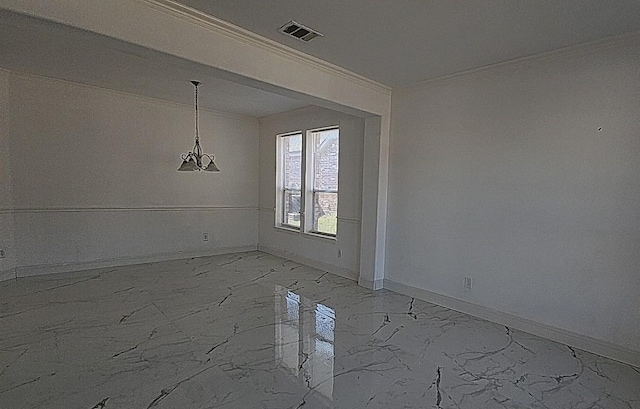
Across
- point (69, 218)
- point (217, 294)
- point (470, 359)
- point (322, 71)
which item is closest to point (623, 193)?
point (470, 359)

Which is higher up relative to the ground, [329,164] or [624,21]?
[624,21]

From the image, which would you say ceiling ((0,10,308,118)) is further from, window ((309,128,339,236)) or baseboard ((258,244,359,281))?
baseboard ((258,244,359,281))

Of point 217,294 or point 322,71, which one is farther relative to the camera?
point 217,294

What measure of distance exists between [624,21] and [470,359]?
9.04 feet

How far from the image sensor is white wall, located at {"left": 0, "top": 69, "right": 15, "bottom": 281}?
4270 millimetres

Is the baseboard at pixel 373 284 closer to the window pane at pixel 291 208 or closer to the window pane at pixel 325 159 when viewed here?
the window pane at pixel 325 159

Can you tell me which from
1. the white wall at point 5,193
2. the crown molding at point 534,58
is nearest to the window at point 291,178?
the crown molding at point 534,58

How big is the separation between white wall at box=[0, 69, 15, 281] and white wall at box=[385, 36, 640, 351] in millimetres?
4927

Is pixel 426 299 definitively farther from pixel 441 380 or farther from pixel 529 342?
pixel 441 380

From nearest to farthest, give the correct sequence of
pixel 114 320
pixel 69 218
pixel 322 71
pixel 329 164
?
1. pixel 114 320
2. pixel 322 71
3. pixel 69 218
4. pixel 329 164

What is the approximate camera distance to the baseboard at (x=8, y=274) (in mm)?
4328

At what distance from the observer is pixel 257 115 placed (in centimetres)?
647

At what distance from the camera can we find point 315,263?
5.64m

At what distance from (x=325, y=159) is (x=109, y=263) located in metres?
3.68
